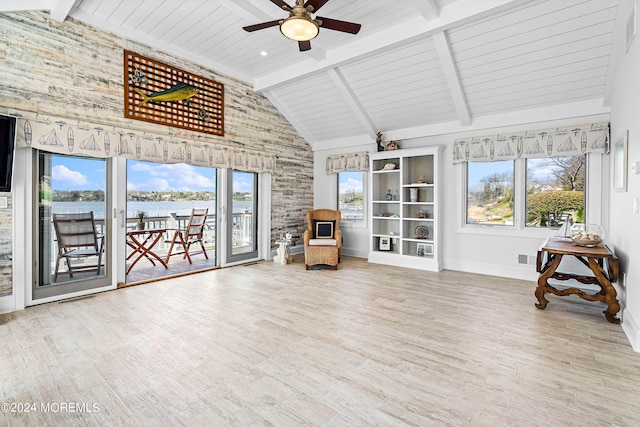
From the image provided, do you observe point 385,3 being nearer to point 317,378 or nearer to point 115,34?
point 115,34

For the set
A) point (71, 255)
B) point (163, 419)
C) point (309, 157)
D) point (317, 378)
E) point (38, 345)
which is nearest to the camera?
point (163, 419)

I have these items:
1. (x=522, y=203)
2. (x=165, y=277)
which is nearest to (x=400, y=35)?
(x=522, y=203)

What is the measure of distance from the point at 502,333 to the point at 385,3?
3.66 m

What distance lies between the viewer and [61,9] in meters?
3.48

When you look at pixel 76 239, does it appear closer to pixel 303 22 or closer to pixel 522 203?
pixel 303 22

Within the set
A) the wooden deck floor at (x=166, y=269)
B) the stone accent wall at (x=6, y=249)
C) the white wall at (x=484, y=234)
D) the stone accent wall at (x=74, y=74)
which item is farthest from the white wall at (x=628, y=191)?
the stone accent wall at (x=6, y=249)

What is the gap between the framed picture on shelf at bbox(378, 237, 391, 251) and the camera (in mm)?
6031

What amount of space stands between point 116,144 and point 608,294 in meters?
5.73

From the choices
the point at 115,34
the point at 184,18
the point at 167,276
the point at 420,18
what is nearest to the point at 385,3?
the point at 420,18

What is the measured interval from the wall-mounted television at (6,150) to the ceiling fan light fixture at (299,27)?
283 cm

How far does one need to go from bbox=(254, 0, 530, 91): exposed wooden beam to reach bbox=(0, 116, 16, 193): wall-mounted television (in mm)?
3549

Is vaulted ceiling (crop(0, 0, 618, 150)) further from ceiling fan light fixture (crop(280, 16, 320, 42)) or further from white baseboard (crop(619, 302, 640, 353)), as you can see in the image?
white baseboard (crop(619, 302, 640, 353))

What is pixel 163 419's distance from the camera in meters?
1.72

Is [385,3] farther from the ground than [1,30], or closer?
farther from the ground
